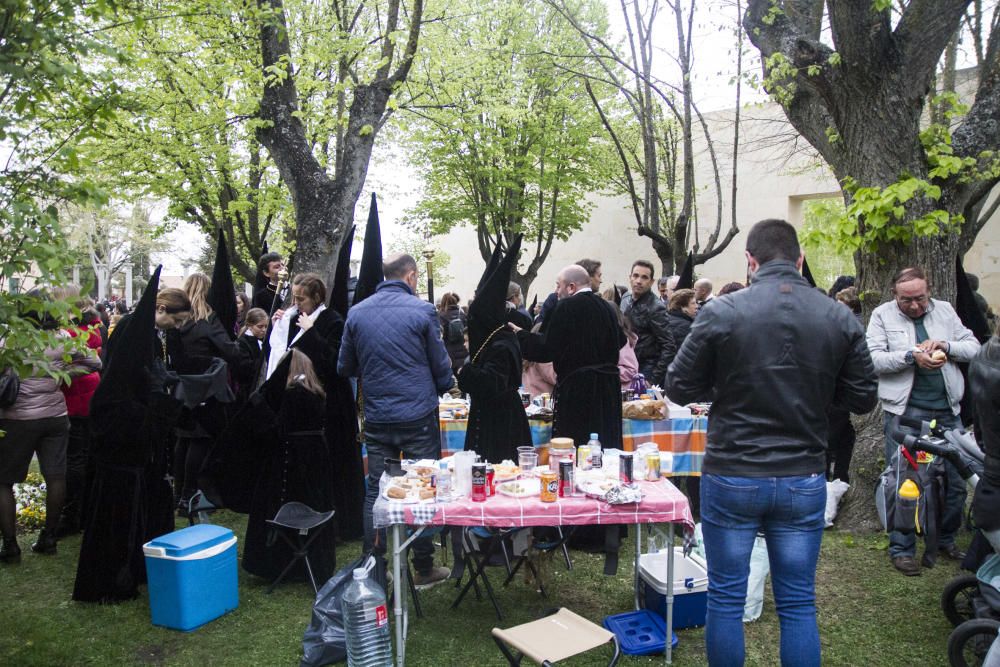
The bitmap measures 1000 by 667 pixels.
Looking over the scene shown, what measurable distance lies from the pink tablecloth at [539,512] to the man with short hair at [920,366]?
7.84ft

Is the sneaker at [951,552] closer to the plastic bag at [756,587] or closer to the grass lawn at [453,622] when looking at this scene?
the grass lawn at [453,622]

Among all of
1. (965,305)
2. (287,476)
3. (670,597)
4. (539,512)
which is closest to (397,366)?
(287,476)

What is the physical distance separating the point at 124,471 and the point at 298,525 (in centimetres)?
119

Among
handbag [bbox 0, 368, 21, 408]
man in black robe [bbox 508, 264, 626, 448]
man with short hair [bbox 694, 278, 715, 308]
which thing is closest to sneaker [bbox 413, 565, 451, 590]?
man in black robe [bbox 508, 264, 626, 448]

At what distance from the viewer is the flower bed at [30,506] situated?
6.44m

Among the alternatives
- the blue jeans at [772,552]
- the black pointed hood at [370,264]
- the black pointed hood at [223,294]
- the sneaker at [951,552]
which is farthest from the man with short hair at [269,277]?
the sneaker at [951,552]

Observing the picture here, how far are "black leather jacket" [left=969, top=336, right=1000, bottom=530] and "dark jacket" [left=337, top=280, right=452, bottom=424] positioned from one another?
2.92m

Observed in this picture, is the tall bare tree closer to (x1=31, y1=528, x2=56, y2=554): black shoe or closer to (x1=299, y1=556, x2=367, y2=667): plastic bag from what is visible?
(x1=31, y1=528, x2=56, y2=554): black shoe

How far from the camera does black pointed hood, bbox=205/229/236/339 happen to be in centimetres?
653

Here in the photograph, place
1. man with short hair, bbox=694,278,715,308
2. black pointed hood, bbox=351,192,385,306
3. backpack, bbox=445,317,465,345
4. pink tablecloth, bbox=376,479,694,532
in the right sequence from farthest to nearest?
backpack, bbox=445,317,465,345 → man with short hair, bbox=694,278,715,308 → black pointed hood, bbox=351,192,385,306 → pink tablecloth, bbox=376,479,694,532

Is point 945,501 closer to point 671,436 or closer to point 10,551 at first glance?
point 671,436

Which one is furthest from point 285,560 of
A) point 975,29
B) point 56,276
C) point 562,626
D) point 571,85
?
point 571,85

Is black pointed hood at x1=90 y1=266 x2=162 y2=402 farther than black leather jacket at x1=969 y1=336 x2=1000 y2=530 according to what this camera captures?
Yes

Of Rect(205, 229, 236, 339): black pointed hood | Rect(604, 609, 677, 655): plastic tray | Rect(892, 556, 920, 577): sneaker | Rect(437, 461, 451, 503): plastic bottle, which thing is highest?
Rect(205, 229, 236, 339): black pointed hood
